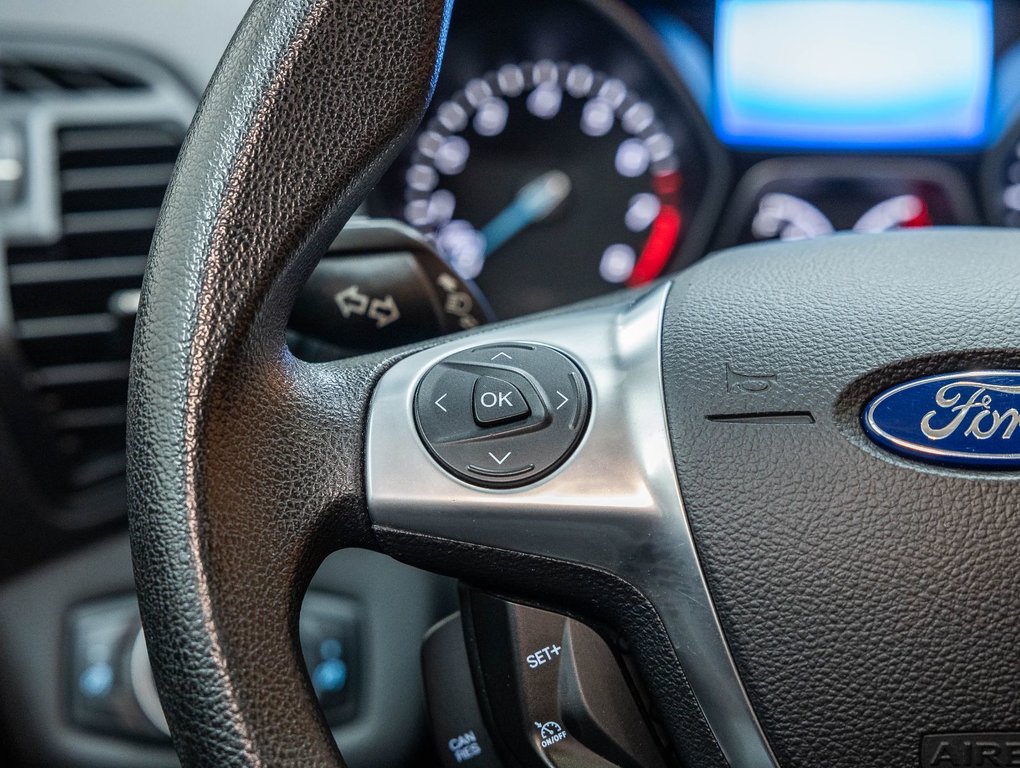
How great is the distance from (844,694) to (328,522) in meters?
0.26

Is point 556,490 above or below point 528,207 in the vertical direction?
above

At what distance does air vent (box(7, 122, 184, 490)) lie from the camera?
1.12 metres

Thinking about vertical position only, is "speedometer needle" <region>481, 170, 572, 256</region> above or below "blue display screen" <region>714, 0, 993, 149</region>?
below

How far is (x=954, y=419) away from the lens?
0.56 metres

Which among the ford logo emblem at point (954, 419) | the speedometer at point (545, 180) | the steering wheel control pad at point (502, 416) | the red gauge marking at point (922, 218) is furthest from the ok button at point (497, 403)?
the red gauge marking at point (922, 218)

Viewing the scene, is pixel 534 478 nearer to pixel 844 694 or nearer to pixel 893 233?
pixel 844 694

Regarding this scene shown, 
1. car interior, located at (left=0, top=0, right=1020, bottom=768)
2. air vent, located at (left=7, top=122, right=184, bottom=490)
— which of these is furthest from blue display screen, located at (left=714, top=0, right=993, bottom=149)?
car interior, located at (left=0, top=0, right=1020, bottom=768)

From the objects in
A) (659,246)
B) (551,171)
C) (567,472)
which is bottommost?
(659,246)

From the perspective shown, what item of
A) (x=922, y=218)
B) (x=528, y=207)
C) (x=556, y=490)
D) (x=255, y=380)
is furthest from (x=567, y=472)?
(x=922, y=218)

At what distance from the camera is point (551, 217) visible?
1771 mm

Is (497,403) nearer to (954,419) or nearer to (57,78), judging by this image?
(954,419)

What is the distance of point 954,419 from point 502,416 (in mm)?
220

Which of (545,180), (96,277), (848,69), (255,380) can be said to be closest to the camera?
(255,380)

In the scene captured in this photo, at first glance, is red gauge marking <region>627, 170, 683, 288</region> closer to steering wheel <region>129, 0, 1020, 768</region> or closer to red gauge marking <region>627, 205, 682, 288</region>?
red gauge marking <region>627, 205, 682, 288</region>
